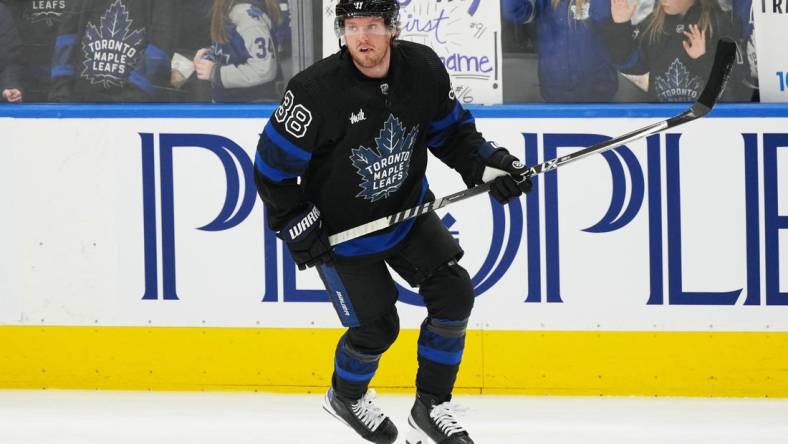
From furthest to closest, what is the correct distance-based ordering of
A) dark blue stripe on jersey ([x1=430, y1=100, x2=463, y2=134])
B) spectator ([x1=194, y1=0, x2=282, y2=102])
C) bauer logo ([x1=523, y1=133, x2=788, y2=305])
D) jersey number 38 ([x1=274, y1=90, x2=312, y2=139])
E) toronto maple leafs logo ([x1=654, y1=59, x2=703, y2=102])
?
spectator ([x1=194, y1=0, x2=282, y2=102]) → toronto maple leafs logo ([x1=654, y1=59, x2=703, y2=102]) → bauer logo ([x1=523, y1=133, x2=788, y2=305]) → dark blue stripe on jersey ([x1=430, y1=100, x2=463, y2=134]) → jersey number 38 ([x1=274, y1=90, x2=312, y2=139])

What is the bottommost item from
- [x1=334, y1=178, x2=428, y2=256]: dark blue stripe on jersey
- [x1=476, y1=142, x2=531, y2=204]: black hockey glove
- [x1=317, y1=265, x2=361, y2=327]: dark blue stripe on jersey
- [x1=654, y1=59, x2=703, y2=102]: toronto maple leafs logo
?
[x1=317, y1=265, x2=361, y2=327]: dark blue stripe on jersey

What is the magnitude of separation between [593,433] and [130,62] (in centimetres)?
188

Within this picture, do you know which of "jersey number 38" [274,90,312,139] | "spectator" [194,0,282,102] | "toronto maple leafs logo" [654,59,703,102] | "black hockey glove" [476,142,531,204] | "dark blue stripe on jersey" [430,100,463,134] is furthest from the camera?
"spectator" [194,0,282,102]

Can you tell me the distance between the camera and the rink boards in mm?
4438

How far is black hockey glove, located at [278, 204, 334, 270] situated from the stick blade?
0.99 m

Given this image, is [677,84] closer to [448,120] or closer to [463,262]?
[463,262]

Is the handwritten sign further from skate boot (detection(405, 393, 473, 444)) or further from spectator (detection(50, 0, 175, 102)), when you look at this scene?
skate boot (detection(405, 393, 473, 444))

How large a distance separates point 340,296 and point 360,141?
0.41 meters

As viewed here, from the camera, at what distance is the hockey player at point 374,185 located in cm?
348

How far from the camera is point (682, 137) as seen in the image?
4.43m

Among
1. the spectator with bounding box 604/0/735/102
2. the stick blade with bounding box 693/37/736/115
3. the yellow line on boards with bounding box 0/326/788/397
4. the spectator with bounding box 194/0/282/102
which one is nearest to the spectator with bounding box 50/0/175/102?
the spectator with bounding box 194/0/282/102

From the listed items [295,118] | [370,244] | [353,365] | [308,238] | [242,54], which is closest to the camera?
[295,118]

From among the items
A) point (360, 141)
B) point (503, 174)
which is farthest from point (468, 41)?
point (360, 141)

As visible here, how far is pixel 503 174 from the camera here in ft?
11.9
